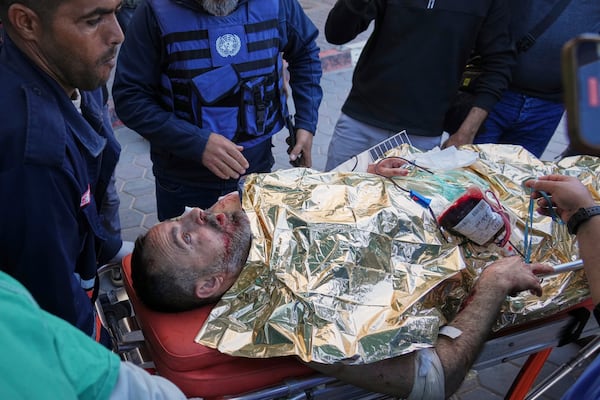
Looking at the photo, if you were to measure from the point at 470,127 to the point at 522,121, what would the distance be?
35 cm

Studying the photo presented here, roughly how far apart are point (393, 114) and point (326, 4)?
22.4ft

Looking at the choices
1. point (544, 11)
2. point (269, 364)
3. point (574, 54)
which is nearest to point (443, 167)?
point (544, 11)

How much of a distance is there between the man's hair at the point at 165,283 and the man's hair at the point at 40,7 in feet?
3.16

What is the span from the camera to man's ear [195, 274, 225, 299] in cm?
195

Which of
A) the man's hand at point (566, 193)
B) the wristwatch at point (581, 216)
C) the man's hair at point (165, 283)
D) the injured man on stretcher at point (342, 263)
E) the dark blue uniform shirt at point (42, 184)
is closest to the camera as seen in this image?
the dark blue uniform shirt at point (42, 184)

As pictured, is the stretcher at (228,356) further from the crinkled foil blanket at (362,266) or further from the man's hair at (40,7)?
the man's hair at (40,7)

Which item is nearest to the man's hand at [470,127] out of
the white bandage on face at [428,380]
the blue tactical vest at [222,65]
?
the blue tactical vest at [222,65]

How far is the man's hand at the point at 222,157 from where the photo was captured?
227cm

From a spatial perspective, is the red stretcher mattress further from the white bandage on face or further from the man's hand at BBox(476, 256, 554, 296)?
the man's hand at BBox(476, 256, 554, 296)

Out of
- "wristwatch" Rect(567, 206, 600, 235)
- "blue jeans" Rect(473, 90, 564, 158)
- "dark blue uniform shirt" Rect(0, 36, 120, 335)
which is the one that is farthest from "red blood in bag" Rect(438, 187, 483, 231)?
"dark blue uniform shirt" Rect(0, 36, 120, 335)

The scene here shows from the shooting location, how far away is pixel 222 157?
2.28 m

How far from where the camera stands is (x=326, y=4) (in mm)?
A: 8977

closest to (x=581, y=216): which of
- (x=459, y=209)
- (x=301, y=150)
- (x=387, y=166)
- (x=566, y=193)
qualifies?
(x=566, y=193)

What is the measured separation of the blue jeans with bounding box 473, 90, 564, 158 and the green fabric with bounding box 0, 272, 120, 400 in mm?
2779
